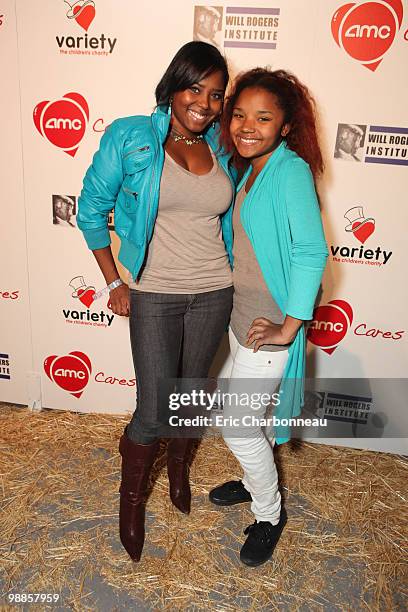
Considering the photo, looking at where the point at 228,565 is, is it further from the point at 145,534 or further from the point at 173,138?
the point at 173,138

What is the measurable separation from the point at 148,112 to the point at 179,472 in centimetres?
157

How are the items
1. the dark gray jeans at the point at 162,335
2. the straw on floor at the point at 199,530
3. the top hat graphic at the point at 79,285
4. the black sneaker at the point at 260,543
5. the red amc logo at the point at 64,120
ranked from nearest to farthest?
the dark gray jeans at the point at 162,335 < the straw on floor at the point at 199,530 < the black sneaker at the point at 260,543 < the red amc logo at the point at 64,120 < the top hat graphic at the point at 79,285

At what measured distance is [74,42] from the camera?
212cm

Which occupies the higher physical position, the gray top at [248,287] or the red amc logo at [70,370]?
the gray top at [248,287]

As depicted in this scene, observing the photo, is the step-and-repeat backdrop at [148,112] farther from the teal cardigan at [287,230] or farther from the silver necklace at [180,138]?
the teal cardigan at [287,230]

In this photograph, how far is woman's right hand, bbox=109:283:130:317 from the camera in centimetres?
176

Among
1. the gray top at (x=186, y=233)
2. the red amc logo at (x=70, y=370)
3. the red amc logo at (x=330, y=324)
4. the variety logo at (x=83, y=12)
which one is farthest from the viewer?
the red amc logo at (x=70, y=370)

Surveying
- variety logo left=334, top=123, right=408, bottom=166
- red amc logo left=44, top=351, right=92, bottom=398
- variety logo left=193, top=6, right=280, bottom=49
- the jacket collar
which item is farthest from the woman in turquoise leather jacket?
red amc logo left=44, top=351, right=92, bottom=398

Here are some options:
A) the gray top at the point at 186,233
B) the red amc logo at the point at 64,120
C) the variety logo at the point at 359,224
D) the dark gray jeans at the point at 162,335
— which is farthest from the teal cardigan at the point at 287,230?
the red amc logo at the point at 64,120

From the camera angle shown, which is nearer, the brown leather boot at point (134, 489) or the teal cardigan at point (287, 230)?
the teal cardigan at point (287, 230)

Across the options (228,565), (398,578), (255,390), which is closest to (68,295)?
(255,390)

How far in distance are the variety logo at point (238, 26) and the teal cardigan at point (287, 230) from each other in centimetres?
80

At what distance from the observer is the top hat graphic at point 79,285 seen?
248 centimetres

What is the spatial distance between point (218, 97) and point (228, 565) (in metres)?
1.67
